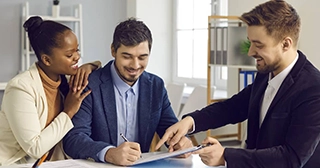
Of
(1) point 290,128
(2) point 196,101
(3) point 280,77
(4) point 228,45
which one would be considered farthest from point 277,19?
(2) point 196,101

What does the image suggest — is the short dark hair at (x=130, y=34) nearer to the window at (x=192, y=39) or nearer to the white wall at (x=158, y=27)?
the window at (x=192, y=39)

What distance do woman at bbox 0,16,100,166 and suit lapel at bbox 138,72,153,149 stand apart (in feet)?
0.80

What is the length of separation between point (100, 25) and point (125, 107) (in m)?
3.30

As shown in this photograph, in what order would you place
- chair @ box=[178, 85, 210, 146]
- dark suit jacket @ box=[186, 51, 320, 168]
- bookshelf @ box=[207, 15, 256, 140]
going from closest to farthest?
dark suit jacket @ box=[186, 51, 320, 168] → bookshelf @ box=[207, 15, 256, 140] → chair @ box=[178, 85, 210, 146]

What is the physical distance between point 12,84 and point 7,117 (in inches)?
5.1

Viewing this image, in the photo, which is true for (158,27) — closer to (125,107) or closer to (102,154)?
(125,107)

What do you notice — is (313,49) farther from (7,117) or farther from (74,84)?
(7,117)

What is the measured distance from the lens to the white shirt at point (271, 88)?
166cm

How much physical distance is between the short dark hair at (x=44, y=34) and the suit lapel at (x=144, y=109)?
40 centimetres

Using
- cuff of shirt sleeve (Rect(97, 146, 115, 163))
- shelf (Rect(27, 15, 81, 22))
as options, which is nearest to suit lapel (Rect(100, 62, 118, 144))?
cuff of shirt sleeve (Rect(97, 146, 115, 163))

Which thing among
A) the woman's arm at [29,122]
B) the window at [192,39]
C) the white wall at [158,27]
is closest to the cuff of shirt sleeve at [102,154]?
the woman's arm at [29,122]

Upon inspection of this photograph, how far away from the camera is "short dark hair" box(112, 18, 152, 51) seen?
6.32 feet

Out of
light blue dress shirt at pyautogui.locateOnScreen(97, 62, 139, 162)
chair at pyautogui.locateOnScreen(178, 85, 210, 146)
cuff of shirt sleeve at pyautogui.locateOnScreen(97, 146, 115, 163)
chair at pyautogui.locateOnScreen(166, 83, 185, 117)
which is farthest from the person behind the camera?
chair at pyautogui.locateOnScreen(166, 83, 185, 117)

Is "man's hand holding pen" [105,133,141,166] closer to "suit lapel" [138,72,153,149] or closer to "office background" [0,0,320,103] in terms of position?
"suit lapel" [138,72,153,149]
